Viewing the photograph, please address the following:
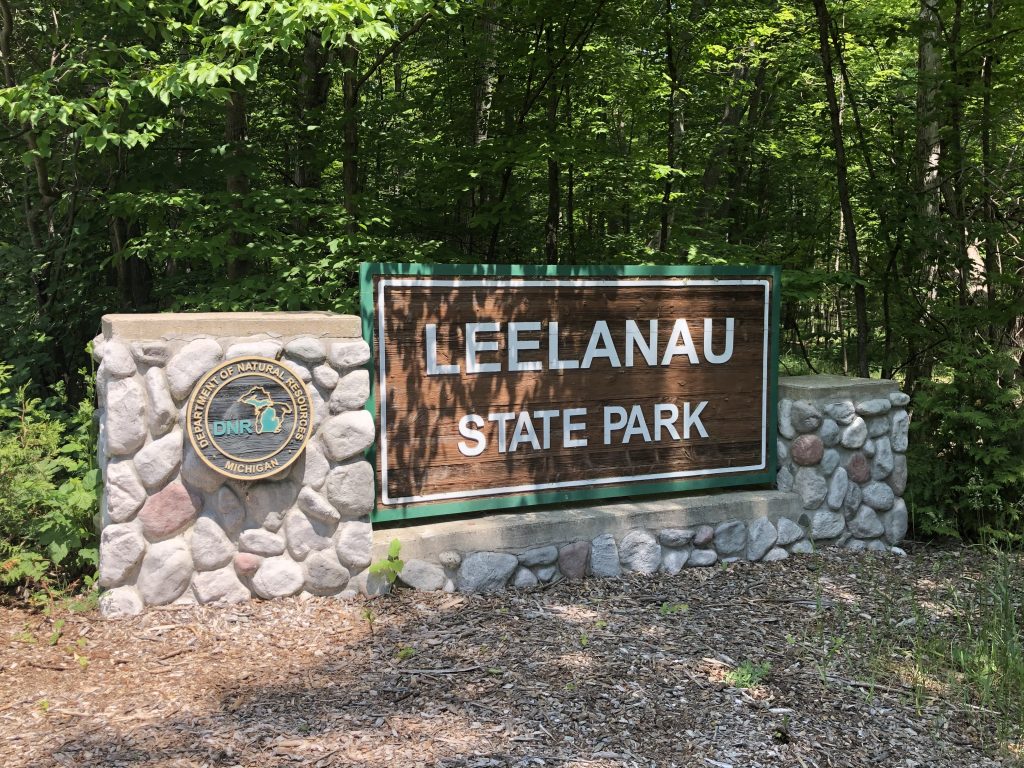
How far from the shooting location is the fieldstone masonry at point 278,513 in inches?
148

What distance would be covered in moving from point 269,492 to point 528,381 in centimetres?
148

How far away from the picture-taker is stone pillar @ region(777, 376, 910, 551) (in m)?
5.19

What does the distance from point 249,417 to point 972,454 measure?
4.48 meters

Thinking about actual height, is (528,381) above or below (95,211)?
below

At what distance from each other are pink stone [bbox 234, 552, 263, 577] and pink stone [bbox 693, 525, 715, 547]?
95.1 inches

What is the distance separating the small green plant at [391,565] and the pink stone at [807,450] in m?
2.52

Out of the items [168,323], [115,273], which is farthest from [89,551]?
[115,273]

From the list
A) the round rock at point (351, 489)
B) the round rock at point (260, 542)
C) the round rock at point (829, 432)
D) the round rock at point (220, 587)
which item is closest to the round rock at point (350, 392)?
the round rock at point (351, 489)

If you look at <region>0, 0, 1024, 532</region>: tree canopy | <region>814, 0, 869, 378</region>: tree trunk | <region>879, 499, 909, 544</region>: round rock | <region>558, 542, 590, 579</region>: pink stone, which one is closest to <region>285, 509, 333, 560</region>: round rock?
<region>558, 542, 590, 579</region>: pink stone

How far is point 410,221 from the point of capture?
25.8 ft

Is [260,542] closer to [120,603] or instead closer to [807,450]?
[120,603]

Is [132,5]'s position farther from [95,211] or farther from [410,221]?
[410,221]

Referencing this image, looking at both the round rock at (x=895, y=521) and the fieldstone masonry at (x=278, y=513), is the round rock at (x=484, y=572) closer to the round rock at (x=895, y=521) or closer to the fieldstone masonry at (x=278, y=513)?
the fieldstone masonry at (x=278, y=513)

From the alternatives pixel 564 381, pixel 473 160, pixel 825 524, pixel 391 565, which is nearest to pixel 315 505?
pixel 391 565
